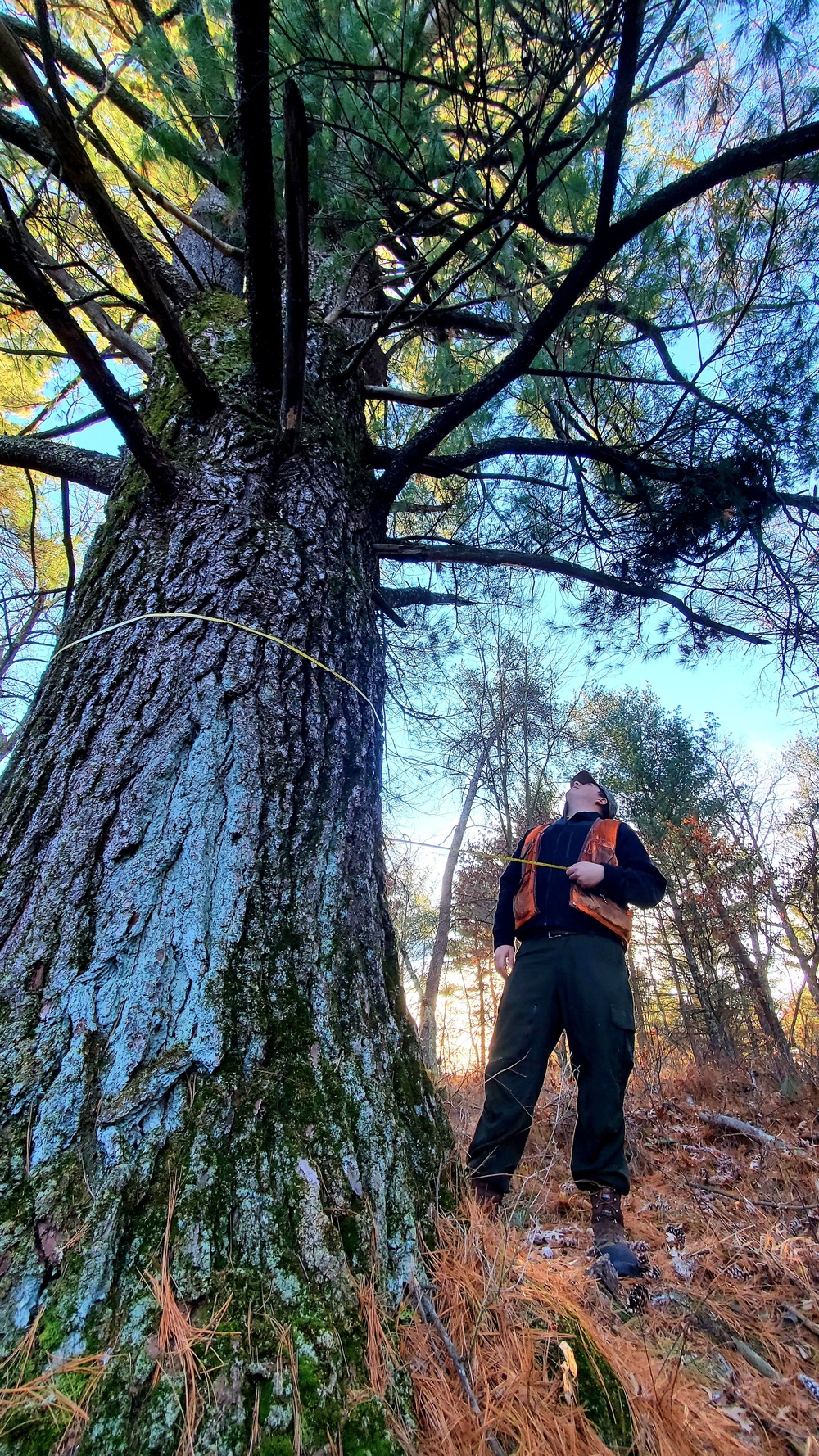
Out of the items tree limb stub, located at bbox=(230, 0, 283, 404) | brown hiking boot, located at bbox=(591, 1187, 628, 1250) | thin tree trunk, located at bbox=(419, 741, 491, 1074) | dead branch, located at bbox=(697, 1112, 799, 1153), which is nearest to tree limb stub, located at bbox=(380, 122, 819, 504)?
tree limb stub, located at bbox=(230, 0, 283, 404)

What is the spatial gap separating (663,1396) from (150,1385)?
0.69 meters

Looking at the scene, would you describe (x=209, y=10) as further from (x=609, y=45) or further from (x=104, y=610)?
(x=104, y=610)

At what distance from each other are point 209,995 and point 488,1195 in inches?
46.0

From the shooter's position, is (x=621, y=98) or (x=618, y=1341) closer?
(x=618, y=1341)

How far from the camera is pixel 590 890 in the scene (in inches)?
83.7

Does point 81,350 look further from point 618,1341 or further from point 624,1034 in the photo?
point 624,1034

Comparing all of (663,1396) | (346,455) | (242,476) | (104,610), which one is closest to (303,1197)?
(663,1396)

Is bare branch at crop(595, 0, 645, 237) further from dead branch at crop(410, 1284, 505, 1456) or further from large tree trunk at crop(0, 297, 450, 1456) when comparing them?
dead branch at crop(410, 1284, 505, 1456)

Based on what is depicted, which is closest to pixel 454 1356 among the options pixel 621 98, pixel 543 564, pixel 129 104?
pixel 543 564

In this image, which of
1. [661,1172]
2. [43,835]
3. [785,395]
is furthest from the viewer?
[661,1172]

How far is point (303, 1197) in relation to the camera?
36.4 inches

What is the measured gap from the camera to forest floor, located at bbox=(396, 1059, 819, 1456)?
0.84m

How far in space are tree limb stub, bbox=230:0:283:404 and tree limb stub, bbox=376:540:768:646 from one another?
71 centimetres

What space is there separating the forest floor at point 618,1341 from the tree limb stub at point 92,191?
2.03 metres
